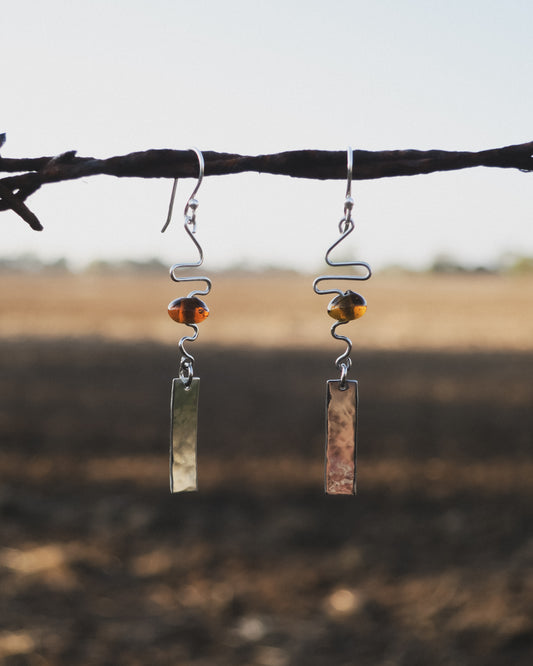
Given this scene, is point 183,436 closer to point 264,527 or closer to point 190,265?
point 190,265

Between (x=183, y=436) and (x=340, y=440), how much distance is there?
0.40m

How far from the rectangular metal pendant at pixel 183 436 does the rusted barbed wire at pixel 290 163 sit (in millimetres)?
521

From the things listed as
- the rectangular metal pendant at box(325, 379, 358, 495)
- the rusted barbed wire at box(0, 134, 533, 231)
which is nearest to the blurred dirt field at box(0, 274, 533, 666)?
the rectangular metal pendant at box(325, 379, 358, 495)

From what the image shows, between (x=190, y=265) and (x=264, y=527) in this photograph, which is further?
(x=264, y=527)

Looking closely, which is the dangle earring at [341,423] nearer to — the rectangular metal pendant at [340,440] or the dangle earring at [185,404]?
the rectangular metal pendant at [340,440]

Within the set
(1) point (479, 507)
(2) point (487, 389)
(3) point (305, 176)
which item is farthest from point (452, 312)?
(3) point (305, 176)

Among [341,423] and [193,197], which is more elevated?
[193,197]

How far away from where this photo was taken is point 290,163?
5.68 feet

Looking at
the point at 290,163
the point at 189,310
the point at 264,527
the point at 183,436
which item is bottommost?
the point at 183,436

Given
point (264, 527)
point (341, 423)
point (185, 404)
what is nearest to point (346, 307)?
point (341, 423)

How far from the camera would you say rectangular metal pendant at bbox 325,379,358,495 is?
1822 millimetres

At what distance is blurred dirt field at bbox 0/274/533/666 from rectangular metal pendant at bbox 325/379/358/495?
176 inches

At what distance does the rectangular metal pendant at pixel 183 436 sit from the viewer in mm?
1774

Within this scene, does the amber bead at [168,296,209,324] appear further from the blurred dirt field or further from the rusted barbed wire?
the blurred dirt field
